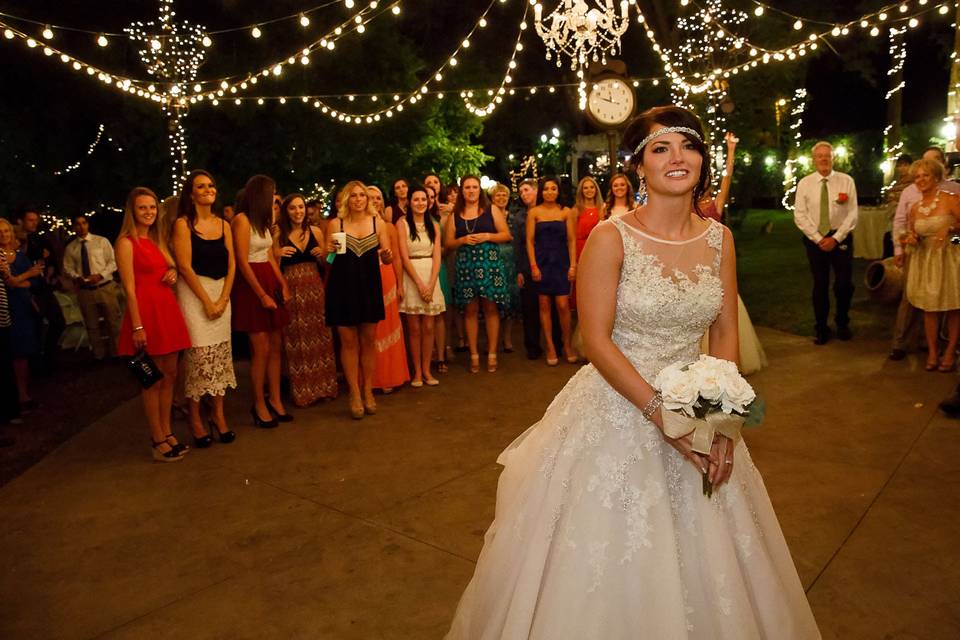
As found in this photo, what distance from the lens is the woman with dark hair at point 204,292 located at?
16.8 feet

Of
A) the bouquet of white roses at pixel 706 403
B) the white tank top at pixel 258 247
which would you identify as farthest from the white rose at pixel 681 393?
the white tank top at pixel 258 247

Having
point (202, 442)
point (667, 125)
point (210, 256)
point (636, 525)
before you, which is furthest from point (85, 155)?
point (636, 525)

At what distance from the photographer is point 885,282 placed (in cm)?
852

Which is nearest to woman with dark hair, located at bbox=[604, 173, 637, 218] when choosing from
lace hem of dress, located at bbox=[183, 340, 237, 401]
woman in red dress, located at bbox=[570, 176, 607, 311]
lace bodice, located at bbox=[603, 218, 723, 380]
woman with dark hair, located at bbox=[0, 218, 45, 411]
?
woman in red dress, located at bbox=[570, 176, 607, 311]

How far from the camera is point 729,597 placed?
6.52 ft

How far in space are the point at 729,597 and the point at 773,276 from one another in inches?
452

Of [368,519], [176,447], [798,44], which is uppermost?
[798,44]

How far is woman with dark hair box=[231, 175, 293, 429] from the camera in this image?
5531mm

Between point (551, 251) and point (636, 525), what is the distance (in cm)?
542

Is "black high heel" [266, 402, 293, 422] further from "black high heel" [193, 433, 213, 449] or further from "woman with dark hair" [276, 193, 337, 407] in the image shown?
"black high heel" [193, 433, 213, 449]

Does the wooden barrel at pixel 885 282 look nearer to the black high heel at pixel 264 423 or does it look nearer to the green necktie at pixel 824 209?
the green necktie at pixel 824 209

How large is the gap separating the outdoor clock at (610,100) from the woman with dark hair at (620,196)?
2587mm

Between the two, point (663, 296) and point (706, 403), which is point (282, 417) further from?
point (706, 403)

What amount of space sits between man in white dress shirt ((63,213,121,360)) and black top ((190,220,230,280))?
14.4ft
